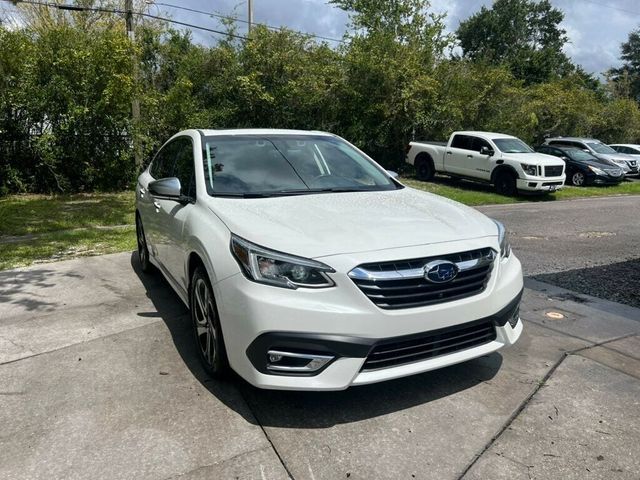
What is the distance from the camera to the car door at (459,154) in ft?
52.8

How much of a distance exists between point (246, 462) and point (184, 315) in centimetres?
225

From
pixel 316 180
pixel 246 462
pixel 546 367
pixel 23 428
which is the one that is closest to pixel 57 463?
pixel 23 428

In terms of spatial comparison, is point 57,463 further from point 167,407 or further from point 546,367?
point 546,367

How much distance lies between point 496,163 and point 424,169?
10.0 ft

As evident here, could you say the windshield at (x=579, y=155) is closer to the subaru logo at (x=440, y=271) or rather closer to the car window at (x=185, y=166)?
the car window at (x=185, y=166)

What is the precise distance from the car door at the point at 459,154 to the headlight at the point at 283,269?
14.2m

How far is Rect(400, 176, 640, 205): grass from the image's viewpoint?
14.3 m

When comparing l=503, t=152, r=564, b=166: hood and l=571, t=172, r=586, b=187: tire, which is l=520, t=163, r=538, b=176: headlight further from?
l=571, t=172, r=586, b=187: tire

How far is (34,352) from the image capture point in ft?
12.9

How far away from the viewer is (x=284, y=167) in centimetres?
418

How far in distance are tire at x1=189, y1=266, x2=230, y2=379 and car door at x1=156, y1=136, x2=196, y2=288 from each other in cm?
31

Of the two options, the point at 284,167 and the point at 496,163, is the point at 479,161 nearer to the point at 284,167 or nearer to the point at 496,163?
the point at 496,163

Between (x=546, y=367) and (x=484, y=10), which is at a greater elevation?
(x=484, y=10)

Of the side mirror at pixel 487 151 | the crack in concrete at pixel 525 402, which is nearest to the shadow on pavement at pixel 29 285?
the crack in concrete at pixel 525 402
